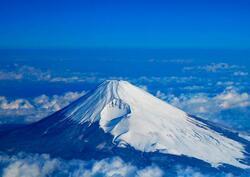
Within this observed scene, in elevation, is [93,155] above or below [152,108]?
below

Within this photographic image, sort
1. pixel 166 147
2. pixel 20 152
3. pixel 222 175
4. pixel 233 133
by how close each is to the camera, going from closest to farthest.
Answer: pixel 222 175 < pixel 166 147 < pixel 20 152 < pixel 233 133

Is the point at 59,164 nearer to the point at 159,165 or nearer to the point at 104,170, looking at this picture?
the point at 104,170

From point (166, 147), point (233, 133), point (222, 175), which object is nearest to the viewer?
point (222, 175)

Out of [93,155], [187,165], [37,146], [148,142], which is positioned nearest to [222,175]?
[187,165]

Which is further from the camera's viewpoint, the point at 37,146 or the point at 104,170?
the point at 37,146

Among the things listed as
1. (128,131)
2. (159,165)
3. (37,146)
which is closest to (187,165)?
(159,165)

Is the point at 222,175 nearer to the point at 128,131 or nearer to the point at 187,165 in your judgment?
the point at 187,165
